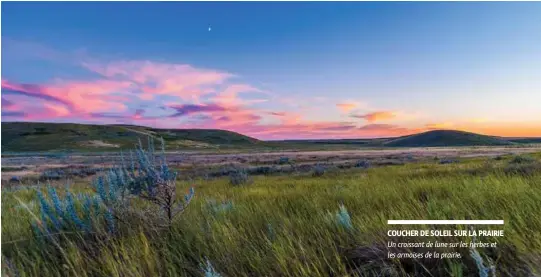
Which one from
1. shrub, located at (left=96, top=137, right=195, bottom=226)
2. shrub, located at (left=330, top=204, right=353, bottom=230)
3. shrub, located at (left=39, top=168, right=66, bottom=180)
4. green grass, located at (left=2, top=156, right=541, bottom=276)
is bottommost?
shrub, located at (left=39, top=168, right=66, bottom=180)

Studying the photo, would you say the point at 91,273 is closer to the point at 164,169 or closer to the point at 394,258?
the point at 164,169

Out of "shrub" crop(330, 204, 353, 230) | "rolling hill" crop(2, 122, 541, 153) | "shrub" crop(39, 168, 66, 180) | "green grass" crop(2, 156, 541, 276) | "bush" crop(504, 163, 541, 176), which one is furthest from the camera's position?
"rolling hill" crop(2, 122, 541, 153)

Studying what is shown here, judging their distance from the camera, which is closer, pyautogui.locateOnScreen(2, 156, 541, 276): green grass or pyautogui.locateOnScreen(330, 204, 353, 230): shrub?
pyautogui.locateOnScreen(2, 156, 541, 276): green grass

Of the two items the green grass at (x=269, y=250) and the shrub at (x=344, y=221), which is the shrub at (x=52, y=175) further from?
the shrub at (x=344, y=221)

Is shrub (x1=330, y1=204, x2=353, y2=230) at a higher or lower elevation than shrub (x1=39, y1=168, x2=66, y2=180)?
higher

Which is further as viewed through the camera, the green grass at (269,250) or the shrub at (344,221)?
the shrub at (344,221)

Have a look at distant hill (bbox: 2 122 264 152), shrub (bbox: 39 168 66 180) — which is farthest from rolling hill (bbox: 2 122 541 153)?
shrub (bbox: 39 168 66 180)

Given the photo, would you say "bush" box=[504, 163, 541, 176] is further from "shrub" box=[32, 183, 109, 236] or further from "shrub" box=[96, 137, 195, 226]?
"shrub" box=[32, 183, 109, 236]

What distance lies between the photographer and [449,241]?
2840mm

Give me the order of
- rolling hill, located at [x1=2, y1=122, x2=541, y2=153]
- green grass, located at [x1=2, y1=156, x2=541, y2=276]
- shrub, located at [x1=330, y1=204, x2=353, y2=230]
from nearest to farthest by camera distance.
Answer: green grass, located at [x1=2, y1=156, x2=541, y2=276], shrub, located at [x1=330, y1=204, x2=353, y2=230], rolling hill, located at [x1=2, y1=122, x2=541, y2=153]

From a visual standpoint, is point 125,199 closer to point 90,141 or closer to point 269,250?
point 269,250

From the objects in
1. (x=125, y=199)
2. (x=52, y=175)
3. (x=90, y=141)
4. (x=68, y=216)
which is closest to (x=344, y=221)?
(x=125, y=199)

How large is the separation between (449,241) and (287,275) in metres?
1.28

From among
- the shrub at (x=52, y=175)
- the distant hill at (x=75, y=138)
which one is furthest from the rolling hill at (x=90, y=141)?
the shrub at (x=52, y=175)
